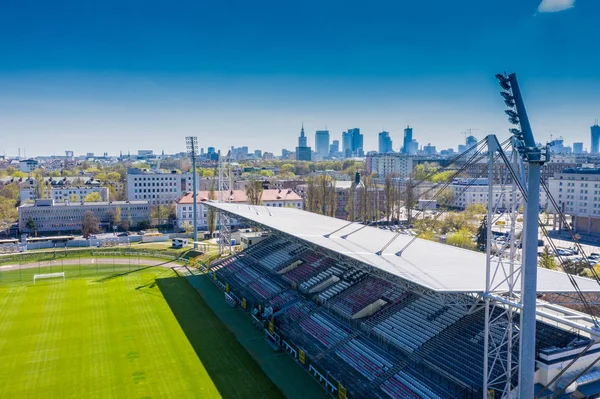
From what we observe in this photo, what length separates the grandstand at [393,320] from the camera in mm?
19641

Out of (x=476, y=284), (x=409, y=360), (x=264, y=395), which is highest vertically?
(x=476, y=284)

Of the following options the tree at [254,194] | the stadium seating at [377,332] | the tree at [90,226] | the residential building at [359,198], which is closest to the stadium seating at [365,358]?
the stadium seating at [377,332]

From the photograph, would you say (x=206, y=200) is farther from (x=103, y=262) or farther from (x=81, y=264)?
(x=81, y=264)

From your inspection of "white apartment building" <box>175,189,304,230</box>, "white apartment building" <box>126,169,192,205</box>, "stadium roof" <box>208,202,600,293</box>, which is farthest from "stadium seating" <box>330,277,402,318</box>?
"white apartment building" <box>126,169,192,205</box>

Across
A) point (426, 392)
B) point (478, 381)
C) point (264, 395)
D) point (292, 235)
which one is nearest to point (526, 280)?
point (478, 381)

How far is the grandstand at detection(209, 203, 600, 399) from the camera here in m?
19.6

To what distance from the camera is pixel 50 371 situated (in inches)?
965

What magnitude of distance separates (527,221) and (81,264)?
47.7m

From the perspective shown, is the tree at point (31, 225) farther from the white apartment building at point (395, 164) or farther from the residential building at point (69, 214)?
the white apartment building at point (395, 164)

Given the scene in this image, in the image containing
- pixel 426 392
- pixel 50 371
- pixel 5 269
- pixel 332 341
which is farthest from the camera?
pixel 5 269

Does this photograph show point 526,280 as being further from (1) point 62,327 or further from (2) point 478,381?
Answer: (1) point 62,327

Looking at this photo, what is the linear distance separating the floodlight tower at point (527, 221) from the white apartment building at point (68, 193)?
96223 millimetres

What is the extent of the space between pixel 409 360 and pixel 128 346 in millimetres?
16957

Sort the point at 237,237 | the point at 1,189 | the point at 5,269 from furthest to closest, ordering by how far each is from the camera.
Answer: the point at 1,189 → the point at 237,237 → the point at 5,269
